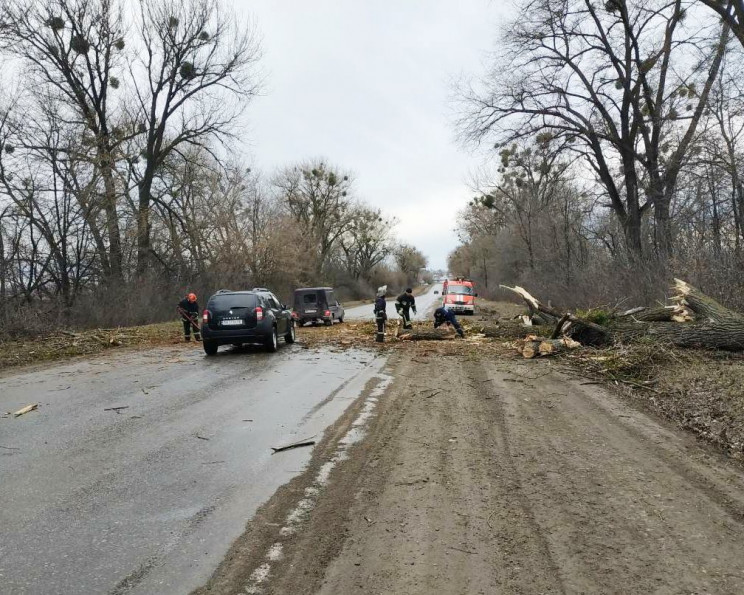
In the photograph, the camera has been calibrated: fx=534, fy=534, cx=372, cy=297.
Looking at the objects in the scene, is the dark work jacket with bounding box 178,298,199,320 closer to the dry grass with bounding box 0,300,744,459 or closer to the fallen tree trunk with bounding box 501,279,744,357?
the dry grass with bounding box 0,300,744,459

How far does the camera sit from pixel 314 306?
84.2 ft

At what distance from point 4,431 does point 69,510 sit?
3.25 metres

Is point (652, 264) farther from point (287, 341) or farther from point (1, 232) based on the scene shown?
point (1, 232)

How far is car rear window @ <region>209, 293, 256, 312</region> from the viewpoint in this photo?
13.8 metres

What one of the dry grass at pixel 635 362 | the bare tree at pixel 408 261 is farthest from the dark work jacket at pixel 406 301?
the bare tree at pixel 408 261

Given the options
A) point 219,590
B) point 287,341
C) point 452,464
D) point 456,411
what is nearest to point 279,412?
point 456,411

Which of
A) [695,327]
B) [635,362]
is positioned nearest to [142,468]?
[635,362]

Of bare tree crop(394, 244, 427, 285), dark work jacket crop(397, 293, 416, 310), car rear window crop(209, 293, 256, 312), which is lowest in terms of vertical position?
dark work jacket crop(397, 293, 416, 310)

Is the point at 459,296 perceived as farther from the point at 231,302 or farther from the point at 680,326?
Result: the point at 680,326

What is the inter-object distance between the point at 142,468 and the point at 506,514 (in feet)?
11.2

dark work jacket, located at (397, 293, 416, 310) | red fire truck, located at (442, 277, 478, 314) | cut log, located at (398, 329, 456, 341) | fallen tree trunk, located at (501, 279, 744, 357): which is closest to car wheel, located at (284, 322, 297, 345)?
cut log, located at (398, 329, 456, 341)

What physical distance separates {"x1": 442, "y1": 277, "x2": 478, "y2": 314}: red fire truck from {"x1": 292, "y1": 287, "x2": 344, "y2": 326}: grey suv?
26.7 feet

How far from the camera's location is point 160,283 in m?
30.0

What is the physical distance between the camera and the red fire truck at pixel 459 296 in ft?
102
